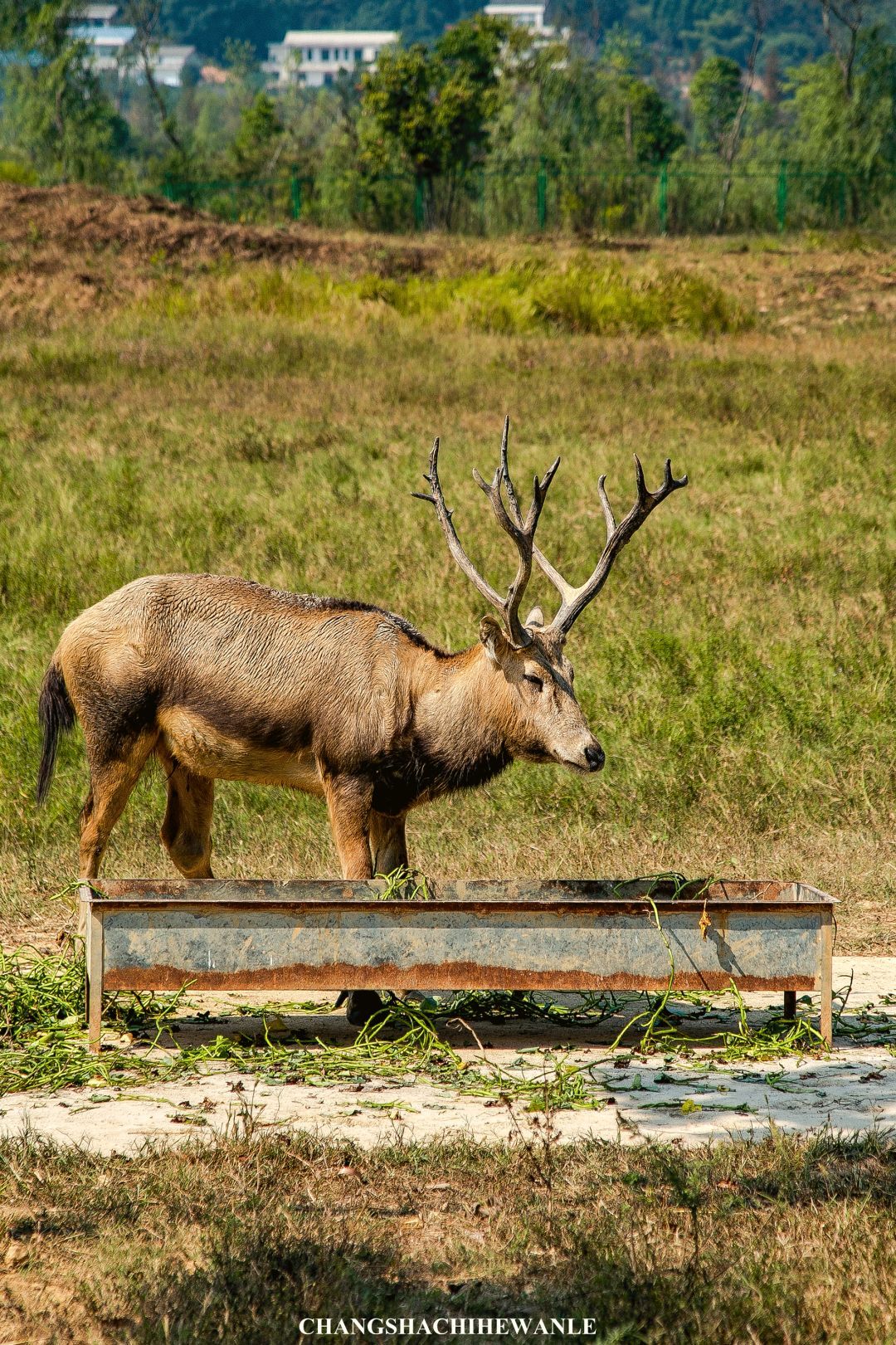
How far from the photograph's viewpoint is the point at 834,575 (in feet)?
42.3

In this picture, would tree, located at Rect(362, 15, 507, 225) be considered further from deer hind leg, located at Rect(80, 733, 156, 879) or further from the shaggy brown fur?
deer hind leg, located at Rect(80, 733, 156, 879)

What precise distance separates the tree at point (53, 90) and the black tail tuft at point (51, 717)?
144ft

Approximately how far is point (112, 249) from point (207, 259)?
5.48ft

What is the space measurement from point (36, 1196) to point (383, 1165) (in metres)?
1.03

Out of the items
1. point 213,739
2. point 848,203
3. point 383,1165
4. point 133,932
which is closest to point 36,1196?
point 383,1165

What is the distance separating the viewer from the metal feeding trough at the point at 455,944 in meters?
5.94

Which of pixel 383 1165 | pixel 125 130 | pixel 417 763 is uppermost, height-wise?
pixel 125 130

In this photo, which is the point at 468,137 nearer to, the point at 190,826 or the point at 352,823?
the point at 190,826

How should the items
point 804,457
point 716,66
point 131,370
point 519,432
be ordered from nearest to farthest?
point 804,457, point 519,432, point 131,370, point 716,66

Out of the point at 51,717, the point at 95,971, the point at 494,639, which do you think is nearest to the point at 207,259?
the point at 51,717

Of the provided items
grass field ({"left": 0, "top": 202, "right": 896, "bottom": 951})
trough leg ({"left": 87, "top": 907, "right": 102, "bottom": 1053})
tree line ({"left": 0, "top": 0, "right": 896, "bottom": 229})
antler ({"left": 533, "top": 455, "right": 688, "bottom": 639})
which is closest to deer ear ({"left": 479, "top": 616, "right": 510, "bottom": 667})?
antler ({"left": 533, "top": 455, "right": 688, "bottom": 639})

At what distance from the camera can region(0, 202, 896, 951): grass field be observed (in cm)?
925

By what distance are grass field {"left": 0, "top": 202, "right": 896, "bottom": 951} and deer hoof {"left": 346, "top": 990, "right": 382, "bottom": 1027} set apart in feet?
6.17

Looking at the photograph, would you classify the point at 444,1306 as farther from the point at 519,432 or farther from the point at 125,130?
the point at 125,130
